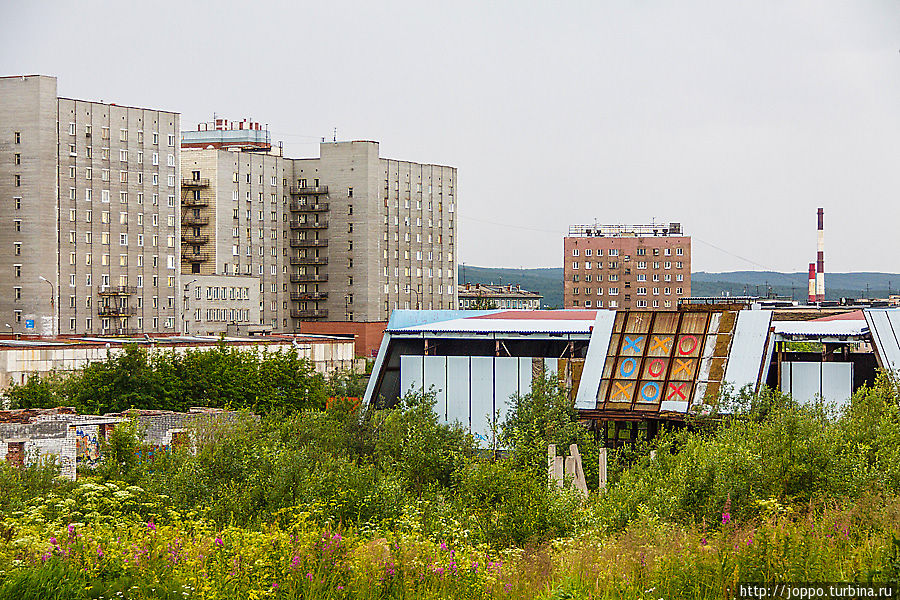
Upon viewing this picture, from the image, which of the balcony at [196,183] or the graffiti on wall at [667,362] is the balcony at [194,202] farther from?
the graffiti on wall at [667,362]

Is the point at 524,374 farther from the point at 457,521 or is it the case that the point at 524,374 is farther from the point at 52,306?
the point at 52,306

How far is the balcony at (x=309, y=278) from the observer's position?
13400 centimetres

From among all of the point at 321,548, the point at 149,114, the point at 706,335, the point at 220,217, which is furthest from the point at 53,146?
the point at 321,548

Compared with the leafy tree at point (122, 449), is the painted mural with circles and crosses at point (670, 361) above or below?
above

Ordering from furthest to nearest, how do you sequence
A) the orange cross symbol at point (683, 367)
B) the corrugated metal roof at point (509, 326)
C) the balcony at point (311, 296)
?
the balcony at point (311, 296)
the corrugated metal roof at point (509, 326)
the orange cross symbol at point (683, 367)

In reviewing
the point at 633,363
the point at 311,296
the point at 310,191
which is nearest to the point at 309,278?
the point at 311,296

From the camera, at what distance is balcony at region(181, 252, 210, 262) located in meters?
126

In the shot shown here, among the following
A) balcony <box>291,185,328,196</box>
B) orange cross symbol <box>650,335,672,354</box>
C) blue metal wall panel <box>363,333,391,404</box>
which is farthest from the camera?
balcony <box>291,185,328,196</box>

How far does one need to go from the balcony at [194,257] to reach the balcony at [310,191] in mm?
14082

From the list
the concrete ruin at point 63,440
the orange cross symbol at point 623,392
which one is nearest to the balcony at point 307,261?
the concrete ruin at point 63,440

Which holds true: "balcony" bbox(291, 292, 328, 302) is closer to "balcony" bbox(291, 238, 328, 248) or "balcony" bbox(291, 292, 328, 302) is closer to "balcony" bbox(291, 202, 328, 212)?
"balcony" bbox(291, 238, 328, 248)

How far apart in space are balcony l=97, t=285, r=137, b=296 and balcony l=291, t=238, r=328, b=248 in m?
30.4

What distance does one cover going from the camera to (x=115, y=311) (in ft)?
344

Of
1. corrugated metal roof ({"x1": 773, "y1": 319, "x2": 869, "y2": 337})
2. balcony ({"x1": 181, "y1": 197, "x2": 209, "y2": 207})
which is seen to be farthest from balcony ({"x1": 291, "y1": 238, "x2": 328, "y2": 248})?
corrugated metal roof ({"x1": 773, "y1": 319, "x2": 869, "y2": 337})
